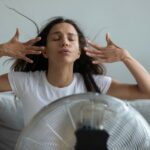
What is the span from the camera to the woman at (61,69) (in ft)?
3.72

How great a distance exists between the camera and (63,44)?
112 centimetres

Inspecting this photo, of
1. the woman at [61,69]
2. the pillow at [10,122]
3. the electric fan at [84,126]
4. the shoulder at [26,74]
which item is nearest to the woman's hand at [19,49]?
the woman at [61,69]

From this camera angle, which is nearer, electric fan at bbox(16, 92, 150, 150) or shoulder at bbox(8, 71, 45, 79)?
electric fan at bbox(16, 92, 150, 150)

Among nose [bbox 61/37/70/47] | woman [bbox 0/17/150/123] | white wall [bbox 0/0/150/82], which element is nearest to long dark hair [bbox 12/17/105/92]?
woman [bbox 0/17/150/123]

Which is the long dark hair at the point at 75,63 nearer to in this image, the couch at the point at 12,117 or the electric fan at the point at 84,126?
the couch at the point at 12,117

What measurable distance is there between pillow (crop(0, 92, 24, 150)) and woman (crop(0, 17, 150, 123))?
0.35ft

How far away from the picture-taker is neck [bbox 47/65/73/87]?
119 centimetres

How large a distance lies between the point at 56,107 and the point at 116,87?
625 mm

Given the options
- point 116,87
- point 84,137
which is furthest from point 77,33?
point 84,137

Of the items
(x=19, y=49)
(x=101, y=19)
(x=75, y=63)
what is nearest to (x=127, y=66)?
(x=75, y=63)

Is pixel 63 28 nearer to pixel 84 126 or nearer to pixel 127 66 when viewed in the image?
pixel 127 66

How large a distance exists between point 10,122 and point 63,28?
406mm

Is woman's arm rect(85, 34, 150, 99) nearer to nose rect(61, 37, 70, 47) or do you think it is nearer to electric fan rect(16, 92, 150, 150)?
nose rect(61, 37, 70, 47)

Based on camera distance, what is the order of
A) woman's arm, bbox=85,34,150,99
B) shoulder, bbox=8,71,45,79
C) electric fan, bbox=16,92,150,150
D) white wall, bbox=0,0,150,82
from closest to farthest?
electric fan, bbox=16,92,150,150
woman's arm, bbox=85,34,150,99
shoulder, bbox=8,71,45,79
white wall, bbox=0,0,150,82
